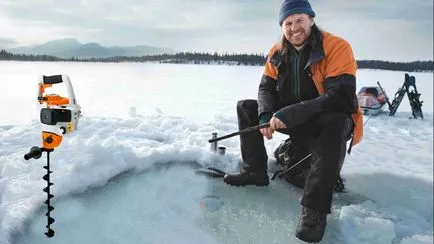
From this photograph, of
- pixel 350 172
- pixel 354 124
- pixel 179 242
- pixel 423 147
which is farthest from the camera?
pixel 423 147

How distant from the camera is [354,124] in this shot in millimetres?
2381

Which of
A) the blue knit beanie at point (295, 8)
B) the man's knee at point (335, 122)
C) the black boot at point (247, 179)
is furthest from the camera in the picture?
the black boot at point (247, 179)

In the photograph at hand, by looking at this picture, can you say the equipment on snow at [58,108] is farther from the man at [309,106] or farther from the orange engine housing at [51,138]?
the man at [309,106]

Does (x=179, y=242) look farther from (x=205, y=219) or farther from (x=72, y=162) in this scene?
(x=72, y=162)

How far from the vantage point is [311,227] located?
200 centimetres

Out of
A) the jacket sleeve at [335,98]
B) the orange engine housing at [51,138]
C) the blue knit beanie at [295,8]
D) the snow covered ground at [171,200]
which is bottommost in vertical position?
the snow covered ground at [171,200]

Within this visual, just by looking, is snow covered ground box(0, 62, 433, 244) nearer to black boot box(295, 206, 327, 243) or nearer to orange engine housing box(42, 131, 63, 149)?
black boot box(295, 206, 327, 243)

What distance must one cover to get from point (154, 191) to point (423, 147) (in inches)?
186

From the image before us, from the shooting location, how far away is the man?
2.02 metres

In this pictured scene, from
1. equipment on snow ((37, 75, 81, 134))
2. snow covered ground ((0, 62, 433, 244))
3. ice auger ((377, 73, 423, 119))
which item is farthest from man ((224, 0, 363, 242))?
ice auger ((377, 73, 423, 119))

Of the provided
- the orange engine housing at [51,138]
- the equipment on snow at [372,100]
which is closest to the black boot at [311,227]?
the orange engine housing at [51,138]

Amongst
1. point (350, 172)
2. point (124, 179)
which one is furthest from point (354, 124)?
point (124, 179)

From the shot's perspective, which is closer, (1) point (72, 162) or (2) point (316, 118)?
(2) point (316, 118)

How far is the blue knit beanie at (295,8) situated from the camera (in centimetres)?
229
